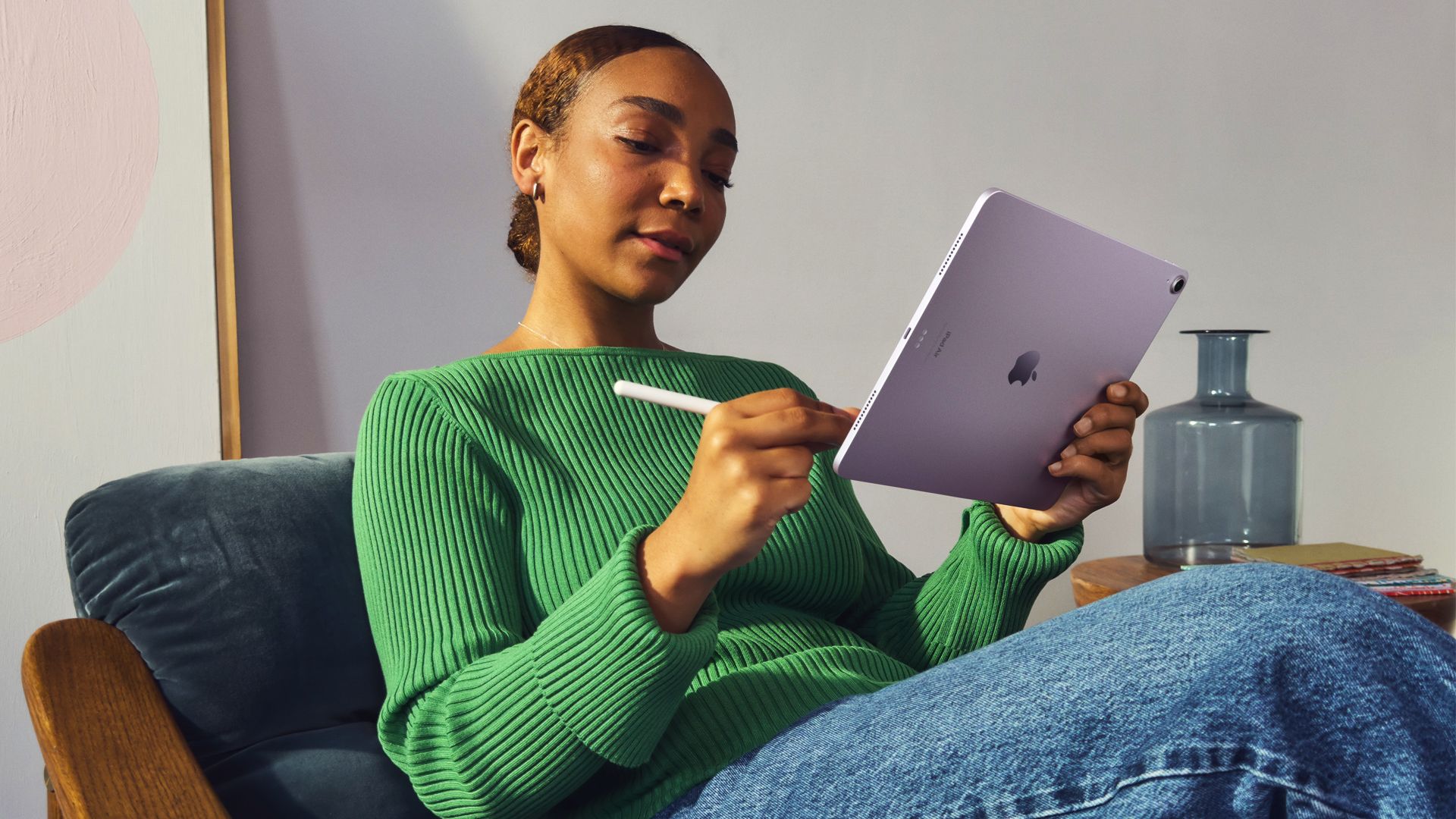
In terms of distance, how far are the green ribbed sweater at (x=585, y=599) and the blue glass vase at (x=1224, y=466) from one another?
71cm

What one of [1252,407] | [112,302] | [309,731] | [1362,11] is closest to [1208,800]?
[309,731]

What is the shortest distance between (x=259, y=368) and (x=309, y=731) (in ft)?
2.71

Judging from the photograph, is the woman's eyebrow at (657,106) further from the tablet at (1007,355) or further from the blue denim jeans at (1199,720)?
the blue denim jeans at (1199,720)

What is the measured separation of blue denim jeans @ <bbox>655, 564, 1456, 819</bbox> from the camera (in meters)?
0.54

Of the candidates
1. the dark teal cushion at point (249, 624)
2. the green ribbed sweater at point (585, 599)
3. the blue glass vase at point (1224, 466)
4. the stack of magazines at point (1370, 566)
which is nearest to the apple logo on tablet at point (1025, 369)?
the green ribbed sweater at point (585, 599)

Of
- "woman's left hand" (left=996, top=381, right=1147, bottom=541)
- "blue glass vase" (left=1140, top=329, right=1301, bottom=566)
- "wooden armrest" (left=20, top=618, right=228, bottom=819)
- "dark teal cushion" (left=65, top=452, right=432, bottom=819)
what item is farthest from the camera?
"blue glass vase" (left=1140, top=329, right=1301, bottom=566)

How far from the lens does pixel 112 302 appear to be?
1.40m

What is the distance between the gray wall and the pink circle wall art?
0.52ft

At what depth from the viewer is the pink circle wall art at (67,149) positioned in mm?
1337

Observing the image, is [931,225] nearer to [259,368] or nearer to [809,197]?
[809,197]

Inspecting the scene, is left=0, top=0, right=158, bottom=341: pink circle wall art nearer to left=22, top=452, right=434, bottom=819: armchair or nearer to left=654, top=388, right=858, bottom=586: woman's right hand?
left=22, top=452, right=434, bottom=819: armchair

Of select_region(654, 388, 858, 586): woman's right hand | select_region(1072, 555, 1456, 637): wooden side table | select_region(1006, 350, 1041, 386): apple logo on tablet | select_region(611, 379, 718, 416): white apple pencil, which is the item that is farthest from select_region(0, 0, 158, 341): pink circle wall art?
select_region(1072, 555, 1456, 637): wooden side table

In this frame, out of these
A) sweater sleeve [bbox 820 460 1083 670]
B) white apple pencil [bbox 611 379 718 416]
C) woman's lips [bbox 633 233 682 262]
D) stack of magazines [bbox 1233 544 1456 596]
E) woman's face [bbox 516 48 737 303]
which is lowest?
stack of magazines [bbox 1233 544 1456 596]

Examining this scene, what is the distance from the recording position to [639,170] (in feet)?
3.30
